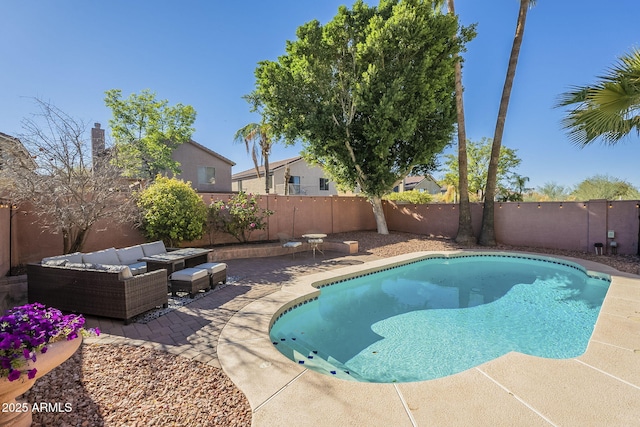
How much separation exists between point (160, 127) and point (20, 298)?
684 inches

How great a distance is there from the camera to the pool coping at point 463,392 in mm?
2428

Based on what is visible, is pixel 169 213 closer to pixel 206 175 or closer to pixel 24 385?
pixel 24 385

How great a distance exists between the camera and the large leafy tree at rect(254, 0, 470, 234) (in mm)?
10453

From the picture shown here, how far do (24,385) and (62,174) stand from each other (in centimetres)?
Answer: 642

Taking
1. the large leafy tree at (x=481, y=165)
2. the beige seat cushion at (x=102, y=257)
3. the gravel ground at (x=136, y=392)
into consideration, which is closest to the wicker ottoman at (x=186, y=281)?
the beige seat cushion at (x=102, y=257)

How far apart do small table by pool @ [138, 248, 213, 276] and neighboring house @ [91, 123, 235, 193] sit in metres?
14.7

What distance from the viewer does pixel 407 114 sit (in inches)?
428

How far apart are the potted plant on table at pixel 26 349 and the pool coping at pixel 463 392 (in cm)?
148

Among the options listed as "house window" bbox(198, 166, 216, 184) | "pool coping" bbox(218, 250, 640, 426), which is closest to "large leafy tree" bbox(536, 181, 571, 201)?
"house window" bbox(198, 166, 216, 184)

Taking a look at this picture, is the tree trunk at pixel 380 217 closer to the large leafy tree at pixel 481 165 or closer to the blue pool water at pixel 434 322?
the blue pool water at pixel 434 322

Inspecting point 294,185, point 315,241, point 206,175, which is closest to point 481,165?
point 294,185

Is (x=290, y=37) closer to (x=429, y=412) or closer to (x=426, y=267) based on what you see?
(x=426, y=267)

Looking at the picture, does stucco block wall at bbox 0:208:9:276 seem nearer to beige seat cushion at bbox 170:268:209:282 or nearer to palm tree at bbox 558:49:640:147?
beige seat cushion at bbox 170:268:209:282

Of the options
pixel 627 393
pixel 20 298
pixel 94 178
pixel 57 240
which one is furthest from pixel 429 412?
pixel 57 240
